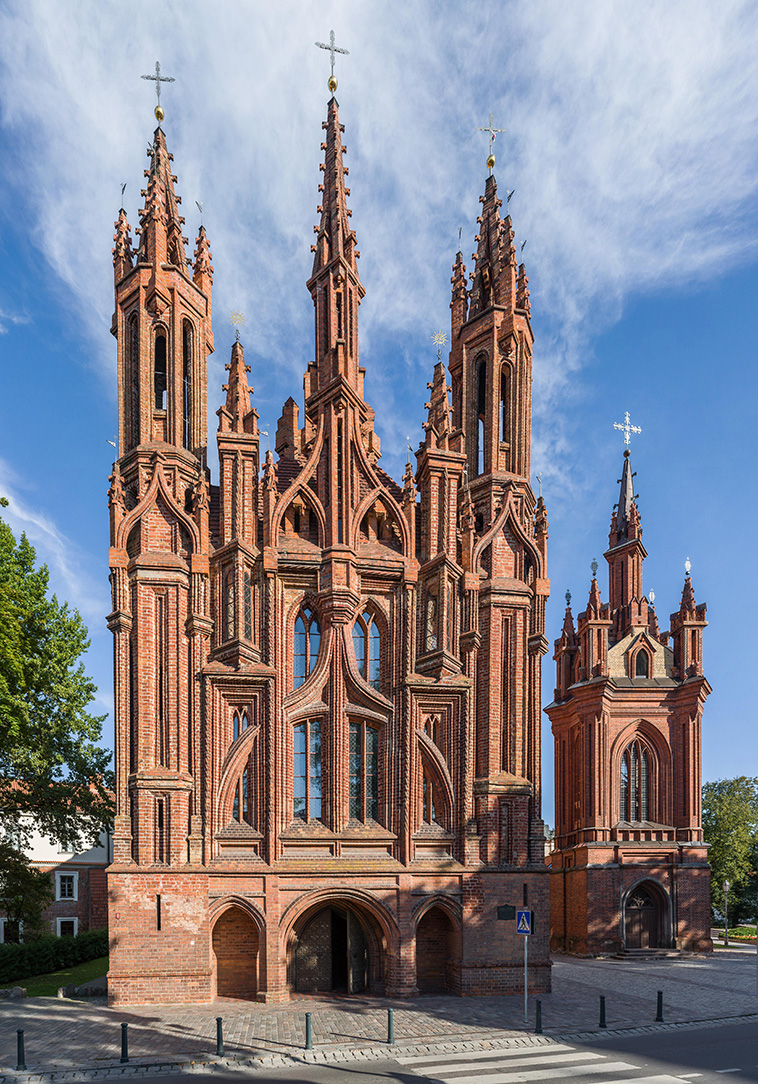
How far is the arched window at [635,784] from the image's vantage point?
41.7m

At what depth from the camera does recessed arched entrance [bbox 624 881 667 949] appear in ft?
132

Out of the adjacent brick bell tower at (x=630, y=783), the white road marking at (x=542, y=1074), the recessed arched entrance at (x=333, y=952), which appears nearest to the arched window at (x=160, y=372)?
the recessed arched entrance at (x=333, y=952)

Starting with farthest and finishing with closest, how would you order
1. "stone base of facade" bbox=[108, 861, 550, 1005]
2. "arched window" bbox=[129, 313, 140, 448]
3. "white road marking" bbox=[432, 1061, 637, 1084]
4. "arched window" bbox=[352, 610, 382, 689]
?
"arched window" bbox=[129, 313, 140, 448] < "arched window" bbox=[352, 610, 382, 689] < "stone base of facade" bbox=[108, 861, 550, 1005] < "white road marking" bbox=[432, 1061, 637, 1084]

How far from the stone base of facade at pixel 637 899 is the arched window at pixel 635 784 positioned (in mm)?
1639

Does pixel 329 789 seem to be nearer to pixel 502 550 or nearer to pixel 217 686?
pixel 217 686

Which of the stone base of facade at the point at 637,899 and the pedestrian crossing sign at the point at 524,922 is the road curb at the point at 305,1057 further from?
the stone base of facade at the point at 637,899

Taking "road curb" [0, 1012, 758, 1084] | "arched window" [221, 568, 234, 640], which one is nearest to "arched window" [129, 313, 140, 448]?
"arched window" [221, 568, 234, 640]

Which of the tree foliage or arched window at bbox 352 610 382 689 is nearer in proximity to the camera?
arched window at bbox 352 610 382 689

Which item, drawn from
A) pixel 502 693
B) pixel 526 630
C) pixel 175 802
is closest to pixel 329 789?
pixel 175 802

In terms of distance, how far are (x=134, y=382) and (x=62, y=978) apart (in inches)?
785

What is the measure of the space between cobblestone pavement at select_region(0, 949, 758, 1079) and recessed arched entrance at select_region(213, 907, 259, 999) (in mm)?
575

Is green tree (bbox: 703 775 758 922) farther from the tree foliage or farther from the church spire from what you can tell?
the church spire

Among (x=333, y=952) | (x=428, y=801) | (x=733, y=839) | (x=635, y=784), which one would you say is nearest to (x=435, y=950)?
(x=333, y=952)

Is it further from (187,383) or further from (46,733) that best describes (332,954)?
(187,383)
